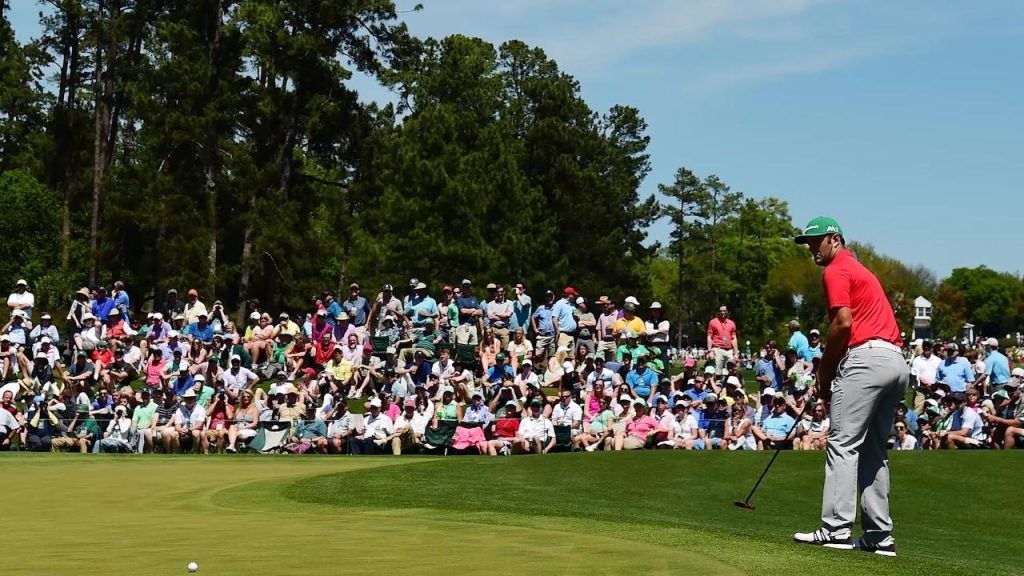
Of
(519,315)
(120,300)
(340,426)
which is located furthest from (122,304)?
(340,426)

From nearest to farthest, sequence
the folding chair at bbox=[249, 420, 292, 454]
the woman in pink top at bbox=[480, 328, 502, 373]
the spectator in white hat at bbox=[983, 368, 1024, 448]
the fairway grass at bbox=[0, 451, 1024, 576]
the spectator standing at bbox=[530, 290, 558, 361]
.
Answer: the fairway grass at bbox=[0, 451, 1024, 576] → the spectator in white hat at bbox=[983, 368, 1024, 448] → the folding chair at bbox=[249, 420, 292, 454] → the woman in pink top at bbox=[480, 328, 502, 373] → the spectator standing at bbox=[530, 290, 558, 361]

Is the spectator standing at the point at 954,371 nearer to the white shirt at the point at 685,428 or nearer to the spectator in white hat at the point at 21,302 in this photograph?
the white shirt at the point at 685,428

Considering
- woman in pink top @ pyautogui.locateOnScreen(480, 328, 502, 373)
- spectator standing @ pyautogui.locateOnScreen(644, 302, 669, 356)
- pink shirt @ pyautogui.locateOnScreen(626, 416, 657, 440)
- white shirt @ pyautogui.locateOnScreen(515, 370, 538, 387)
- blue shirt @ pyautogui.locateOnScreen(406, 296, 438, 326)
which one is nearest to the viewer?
pink shirt @ pyautogui.locateOnScreen(626, 416, 657, 440)

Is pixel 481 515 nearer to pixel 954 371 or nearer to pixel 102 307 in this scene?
pixel 954 371

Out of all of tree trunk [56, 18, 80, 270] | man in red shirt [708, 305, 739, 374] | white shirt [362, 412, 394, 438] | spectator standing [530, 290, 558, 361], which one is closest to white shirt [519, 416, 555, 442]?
white shirt [362, 412, 394, 438]

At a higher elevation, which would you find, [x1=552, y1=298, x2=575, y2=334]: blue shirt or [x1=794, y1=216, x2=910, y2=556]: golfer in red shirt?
[x1=552, y1=298, x2=575, y2=334]: blue shirt

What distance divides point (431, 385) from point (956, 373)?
10.6 meters

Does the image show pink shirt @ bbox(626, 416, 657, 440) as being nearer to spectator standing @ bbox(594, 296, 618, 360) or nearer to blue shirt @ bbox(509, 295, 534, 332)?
spectator standing @ bbox(594, 296, 618, 360)

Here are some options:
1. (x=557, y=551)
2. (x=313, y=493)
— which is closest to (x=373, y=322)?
(x=313, y=493)

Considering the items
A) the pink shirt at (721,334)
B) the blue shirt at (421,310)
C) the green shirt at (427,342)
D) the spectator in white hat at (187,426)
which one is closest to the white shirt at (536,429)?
the green shirt at (427,342)

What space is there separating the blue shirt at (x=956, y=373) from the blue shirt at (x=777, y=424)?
15.3 ft

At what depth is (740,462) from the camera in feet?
58.9

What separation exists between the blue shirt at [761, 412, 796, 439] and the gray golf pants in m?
13.7

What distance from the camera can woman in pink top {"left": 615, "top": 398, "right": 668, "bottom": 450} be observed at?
22.5 meters
